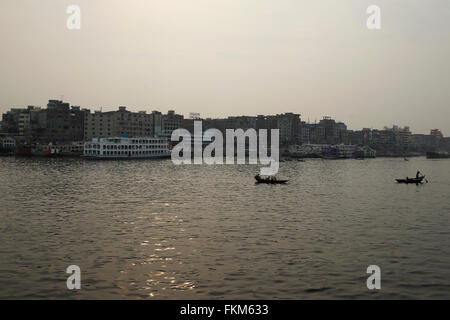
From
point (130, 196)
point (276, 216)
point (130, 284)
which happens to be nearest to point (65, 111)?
point (130, 196)

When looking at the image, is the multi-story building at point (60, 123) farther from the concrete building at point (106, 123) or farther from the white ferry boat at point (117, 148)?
the white ferry boat at point (117, 148)

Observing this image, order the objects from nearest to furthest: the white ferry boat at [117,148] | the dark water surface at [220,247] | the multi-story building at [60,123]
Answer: the dark water surface at [220,247]
the white ferry boat at [117,148]
the multi-story building at [60,123]

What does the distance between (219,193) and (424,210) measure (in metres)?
26.0

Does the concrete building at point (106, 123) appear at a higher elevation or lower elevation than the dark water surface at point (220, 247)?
higher

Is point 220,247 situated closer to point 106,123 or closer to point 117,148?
point 117,148

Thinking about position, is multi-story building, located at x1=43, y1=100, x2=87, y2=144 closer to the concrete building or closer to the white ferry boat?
the concrete building

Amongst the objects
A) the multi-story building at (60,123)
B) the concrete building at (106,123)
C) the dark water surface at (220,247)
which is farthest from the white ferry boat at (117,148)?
the dark water surface at (220,247)

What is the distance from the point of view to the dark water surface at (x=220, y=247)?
18.7m

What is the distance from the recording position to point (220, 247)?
2573 cm

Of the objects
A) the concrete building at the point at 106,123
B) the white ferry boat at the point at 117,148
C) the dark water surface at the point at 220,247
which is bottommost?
the dark water surface at the point at 220,247

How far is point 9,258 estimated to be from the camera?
22.5 m

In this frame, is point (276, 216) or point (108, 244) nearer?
point (108, 244)

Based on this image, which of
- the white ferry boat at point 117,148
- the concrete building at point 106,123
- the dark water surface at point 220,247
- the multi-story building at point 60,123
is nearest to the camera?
the dark water surface at point 220,247
